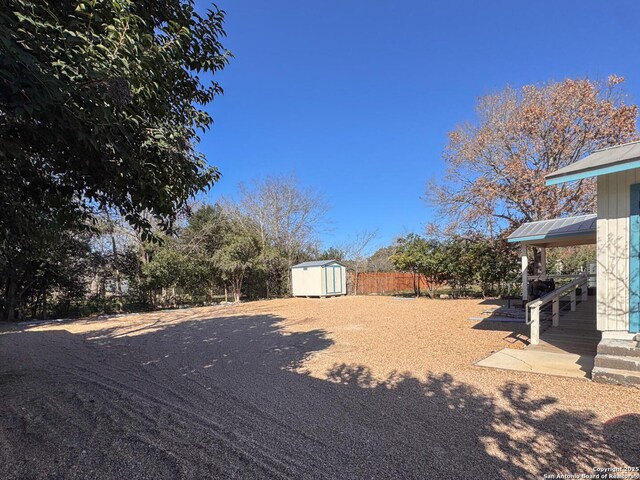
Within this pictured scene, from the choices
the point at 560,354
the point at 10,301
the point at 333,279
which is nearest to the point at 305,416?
the point at 560,354

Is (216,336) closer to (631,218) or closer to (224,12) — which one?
(224,12)

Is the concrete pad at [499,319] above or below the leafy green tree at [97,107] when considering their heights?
below

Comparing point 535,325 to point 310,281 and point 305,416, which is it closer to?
point 305,416

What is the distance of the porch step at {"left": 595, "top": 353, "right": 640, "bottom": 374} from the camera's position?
14.7 feet

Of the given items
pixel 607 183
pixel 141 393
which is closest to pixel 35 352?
pixel 141 393

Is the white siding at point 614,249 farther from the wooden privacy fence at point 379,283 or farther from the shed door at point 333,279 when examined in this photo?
the wooden privacy fence at point 379,283

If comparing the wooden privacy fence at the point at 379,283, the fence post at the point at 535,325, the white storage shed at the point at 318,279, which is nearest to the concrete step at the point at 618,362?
the fence post at the point at 535,325

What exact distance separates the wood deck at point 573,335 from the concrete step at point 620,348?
122cm

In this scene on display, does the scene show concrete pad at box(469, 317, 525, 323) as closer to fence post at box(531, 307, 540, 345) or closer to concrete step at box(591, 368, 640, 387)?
fence post at box(531, 307, 540, 345)

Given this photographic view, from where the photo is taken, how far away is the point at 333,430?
3.46 metres

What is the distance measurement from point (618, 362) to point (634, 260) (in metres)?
1.27

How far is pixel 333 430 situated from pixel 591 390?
3.07 m

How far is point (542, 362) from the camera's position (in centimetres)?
561

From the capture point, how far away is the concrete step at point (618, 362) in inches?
177
